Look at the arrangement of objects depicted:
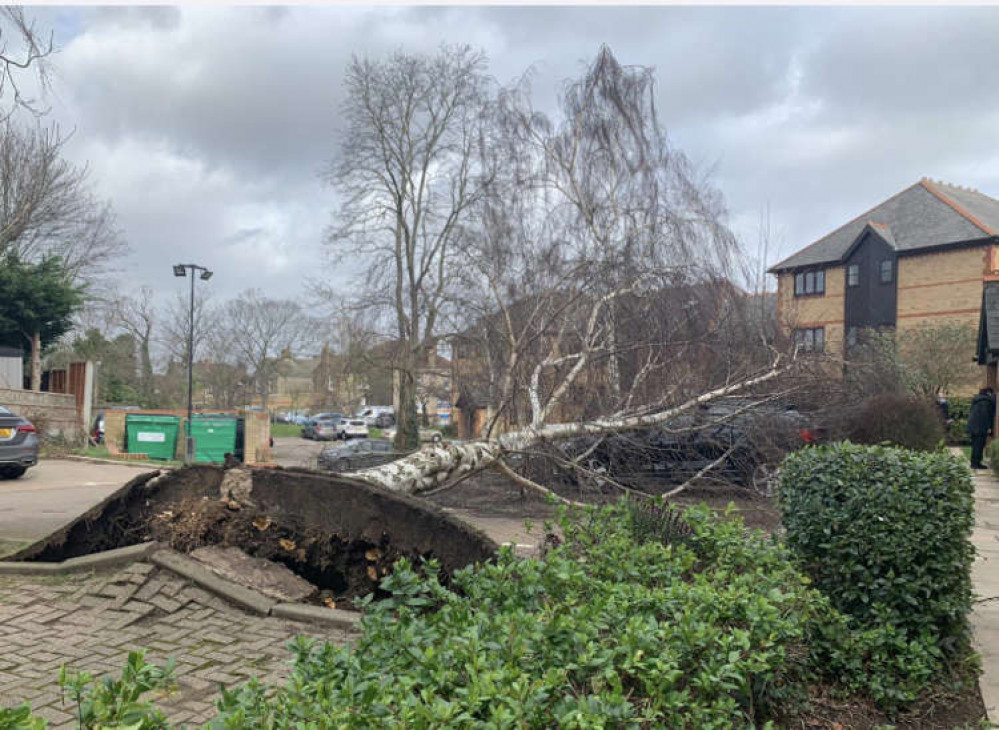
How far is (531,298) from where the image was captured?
10.4 metres

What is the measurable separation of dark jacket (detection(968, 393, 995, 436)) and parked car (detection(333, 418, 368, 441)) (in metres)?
32.4

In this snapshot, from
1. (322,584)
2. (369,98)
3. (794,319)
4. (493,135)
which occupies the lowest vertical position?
(322,584)

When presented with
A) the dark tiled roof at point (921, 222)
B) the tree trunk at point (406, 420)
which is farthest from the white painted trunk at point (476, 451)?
the dark tiled roof at point (921, 222)

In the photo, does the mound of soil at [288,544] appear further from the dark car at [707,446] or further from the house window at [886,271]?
the house window at [886,271]

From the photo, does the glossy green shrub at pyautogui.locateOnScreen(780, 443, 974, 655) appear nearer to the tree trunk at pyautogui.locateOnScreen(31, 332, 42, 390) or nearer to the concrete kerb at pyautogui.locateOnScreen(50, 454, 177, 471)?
the concrete kerb at pyautogui.locateOnScreen(50, 454, 177, 471)

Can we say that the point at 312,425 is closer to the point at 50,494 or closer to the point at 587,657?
the point at 50,494

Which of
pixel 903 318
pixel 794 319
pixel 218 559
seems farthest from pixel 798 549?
pixel 903 318

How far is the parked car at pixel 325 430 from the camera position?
42031 millimetres

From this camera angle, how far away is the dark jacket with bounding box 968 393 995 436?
1530 cm

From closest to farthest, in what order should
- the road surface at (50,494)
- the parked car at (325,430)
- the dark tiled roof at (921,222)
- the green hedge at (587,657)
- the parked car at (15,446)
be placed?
the green hedge at (587,657) → the road surface at (50,494) → the parked car at (15,446) → the dark tiled roof at (921,222) → the parked car at (325,430)

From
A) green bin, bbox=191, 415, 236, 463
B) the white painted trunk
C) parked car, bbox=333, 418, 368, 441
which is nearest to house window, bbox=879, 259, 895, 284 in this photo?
the white painted trunk

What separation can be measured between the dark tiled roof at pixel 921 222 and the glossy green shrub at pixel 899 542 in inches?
1191

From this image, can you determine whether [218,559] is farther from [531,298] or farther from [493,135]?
[493,135]

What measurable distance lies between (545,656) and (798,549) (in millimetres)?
2064
